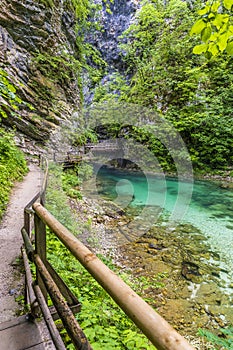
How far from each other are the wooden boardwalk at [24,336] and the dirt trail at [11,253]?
353 millimetres

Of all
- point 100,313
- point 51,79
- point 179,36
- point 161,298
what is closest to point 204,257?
point 161,298

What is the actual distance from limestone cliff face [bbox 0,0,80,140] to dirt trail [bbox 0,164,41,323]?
7831 mm

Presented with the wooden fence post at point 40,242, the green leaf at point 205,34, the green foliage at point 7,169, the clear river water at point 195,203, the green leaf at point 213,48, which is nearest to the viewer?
the green leaf at point 205,34

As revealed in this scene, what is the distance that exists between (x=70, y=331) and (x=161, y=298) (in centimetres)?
371

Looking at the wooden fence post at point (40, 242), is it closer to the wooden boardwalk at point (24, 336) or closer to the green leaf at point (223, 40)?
the wooden boardwalk at point (24, 336)

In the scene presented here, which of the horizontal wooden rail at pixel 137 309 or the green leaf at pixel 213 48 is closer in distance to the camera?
the horizontal wooden rail at pixel 137 309

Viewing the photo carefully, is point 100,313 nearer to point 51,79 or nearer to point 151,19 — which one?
point 51,79

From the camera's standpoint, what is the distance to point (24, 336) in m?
1.74

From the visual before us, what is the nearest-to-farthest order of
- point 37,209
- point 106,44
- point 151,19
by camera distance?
point 37,209 → point 151,19 → point 106,44

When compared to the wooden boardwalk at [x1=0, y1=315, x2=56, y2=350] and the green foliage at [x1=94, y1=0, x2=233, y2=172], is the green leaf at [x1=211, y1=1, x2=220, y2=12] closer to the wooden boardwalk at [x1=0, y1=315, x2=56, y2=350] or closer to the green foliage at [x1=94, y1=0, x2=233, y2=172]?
the wooden boardwalk at [x1=0, y1=315, x2=56, y2=350]

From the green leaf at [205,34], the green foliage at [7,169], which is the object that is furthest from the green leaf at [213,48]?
the green foliage at [7,169]

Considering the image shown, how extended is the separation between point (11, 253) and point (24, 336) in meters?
1.88

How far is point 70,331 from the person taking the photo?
3.34 ft

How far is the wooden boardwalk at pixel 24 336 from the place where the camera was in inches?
65.1
